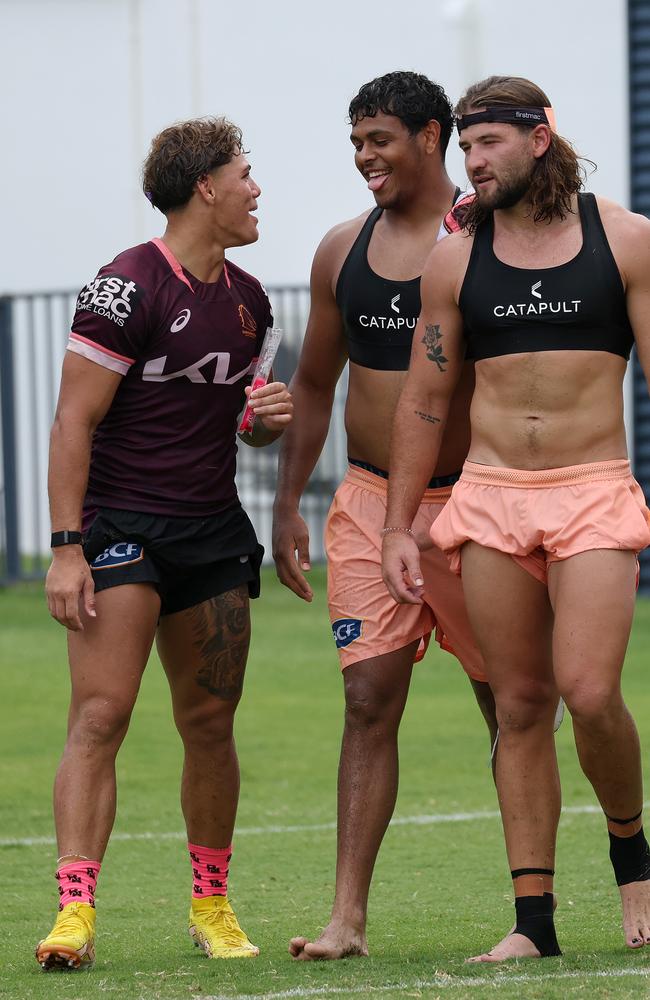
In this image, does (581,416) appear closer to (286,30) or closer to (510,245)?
(510,245)

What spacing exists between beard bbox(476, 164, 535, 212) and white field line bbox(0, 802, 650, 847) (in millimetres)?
3210

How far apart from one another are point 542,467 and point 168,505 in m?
1.05

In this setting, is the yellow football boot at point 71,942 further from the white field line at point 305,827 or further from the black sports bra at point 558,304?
the white field line at point 305,827

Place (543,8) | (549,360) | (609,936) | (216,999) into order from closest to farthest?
(216,999) → (549,360) → (609,936) → (543,8)

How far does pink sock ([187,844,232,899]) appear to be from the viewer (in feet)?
16.7

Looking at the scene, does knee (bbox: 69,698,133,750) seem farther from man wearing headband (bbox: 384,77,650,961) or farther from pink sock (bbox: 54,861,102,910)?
man wearing headband (bbox: 384,77,650,961)

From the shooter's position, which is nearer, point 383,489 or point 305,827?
point 383,489

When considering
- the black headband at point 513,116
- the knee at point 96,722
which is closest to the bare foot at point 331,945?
the knee at point 96,722

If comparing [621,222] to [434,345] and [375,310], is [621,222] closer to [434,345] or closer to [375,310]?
[434,345]

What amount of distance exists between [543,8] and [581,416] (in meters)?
13.0

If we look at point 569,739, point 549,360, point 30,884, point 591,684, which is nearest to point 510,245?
point 549,360

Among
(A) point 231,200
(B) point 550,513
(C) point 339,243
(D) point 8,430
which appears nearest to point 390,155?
(C) point 339,243

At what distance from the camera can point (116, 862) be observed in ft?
21.4

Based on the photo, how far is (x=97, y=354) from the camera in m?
4.77
